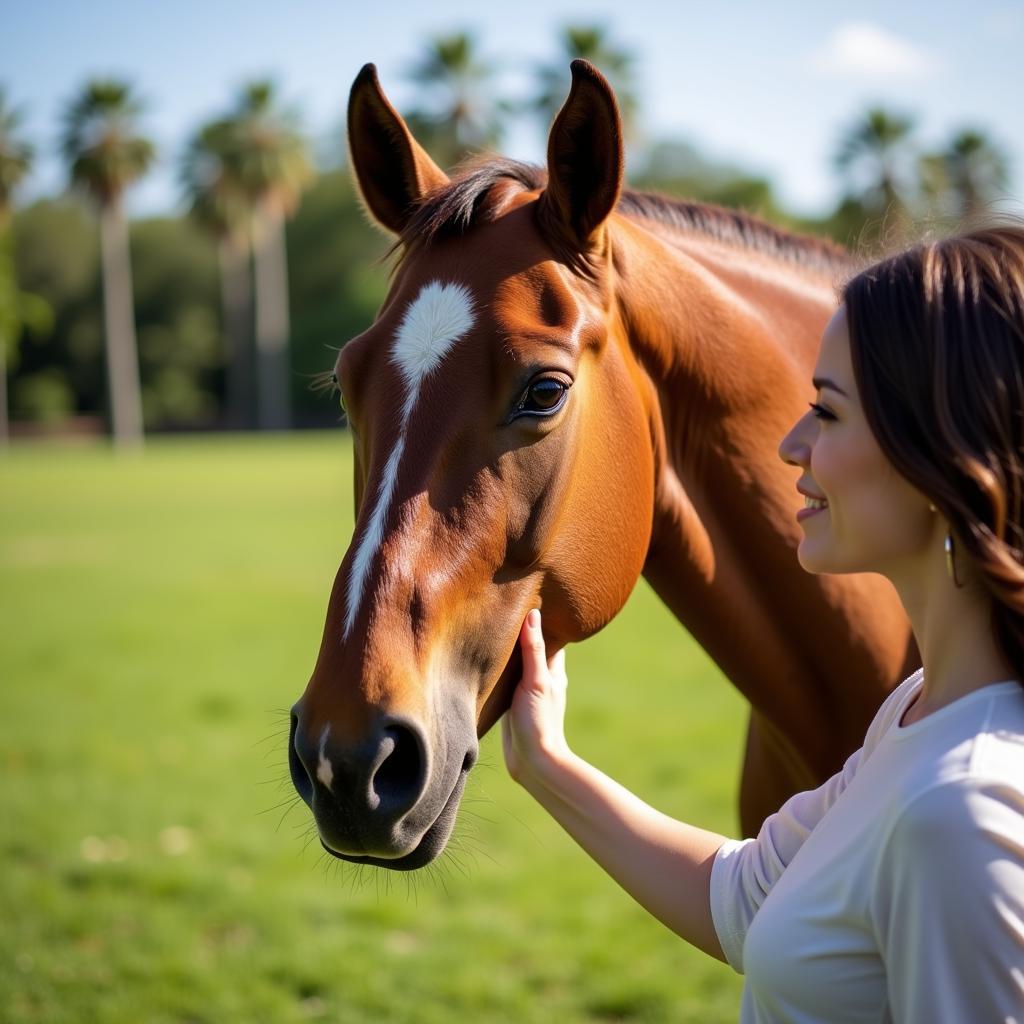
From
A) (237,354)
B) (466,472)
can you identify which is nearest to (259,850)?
(466,472)

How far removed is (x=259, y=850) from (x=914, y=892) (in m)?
5.71

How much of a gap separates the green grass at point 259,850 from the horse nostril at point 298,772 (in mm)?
282

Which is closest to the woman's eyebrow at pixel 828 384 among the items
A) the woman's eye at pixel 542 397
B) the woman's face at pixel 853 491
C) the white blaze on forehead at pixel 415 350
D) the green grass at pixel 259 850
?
the woman's face at pixel 853 491

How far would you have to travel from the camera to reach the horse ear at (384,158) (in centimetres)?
228

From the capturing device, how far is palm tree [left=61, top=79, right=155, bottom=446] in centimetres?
4772

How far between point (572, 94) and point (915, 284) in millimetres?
908

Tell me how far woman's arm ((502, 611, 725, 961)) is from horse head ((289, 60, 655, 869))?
7 cm

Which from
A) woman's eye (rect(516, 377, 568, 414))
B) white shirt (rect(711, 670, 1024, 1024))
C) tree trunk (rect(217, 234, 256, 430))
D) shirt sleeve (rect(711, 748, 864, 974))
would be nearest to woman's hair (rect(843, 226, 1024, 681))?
white shirt (rect(711, 670, 1024, 1024))

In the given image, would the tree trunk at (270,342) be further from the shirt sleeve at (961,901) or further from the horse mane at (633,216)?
the shirt sleeve at (961,901)

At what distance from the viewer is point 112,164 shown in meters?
47.5

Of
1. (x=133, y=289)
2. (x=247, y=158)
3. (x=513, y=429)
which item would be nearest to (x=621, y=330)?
(x=513, y=429)

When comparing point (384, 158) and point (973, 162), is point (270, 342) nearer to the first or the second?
point (973, 162)

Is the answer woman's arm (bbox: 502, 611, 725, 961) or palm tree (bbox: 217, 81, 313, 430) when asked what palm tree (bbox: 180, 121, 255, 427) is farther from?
woman's arm (bbox: 502, 611, 725, 961)

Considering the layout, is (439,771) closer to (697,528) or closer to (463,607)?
(463,607)
